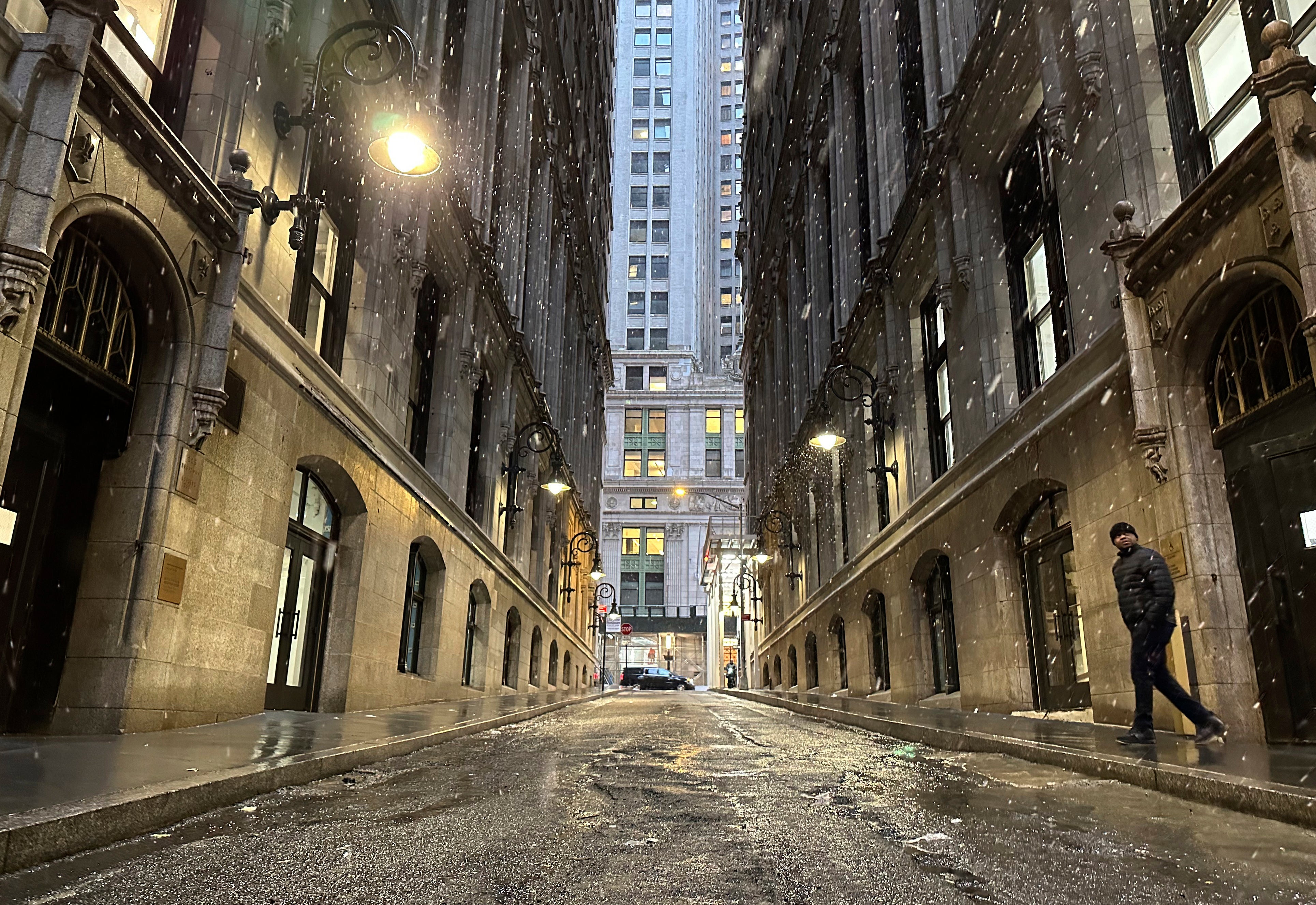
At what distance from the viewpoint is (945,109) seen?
17.2 metres

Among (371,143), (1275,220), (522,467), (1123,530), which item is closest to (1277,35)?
(1275,220)

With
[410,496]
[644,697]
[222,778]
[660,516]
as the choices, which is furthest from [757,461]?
[222,778]

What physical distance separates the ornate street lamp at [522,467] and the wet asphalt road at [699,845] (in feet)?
55.0

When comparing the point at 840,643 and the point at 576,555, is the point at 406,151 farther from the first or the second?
the point at 576,555

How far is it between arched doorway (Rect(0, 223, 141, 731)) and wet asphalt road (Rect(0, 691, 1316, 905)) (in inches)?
136

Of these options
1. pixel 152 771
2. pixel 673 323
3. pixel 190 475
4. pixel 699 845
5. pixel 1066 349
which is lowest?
pixel 699 845

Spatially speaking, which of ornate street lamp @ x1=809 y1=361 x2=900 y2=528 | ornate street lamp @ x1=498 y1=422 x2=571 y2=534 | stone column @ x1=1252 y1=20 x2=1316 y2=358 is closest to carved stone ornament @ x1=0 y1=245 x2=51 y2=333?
stone column @ x1=1252 y1=20 x2=1316 y2=358

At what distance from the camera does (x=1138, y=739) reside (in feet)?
24.0

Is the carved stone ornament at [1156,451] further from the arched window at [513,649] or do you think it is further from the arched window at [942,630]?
the arched window at [513,649]

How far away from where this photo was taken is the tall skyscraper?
264 feet

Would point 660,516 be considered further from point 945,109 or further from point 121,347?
point 121,347

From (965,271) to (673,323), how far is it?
71634 millimetres

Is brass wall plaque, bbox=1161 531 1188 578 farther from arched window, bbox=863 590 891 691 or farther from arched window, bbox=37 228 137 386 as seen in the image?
arched window, bbox=863 590 891 691

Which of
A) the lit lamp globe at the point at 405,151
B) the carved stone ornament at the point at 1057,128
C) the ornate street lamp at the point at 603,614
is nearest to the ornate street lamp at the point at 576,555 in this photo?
the ornate street lamp at the point at 603,614
